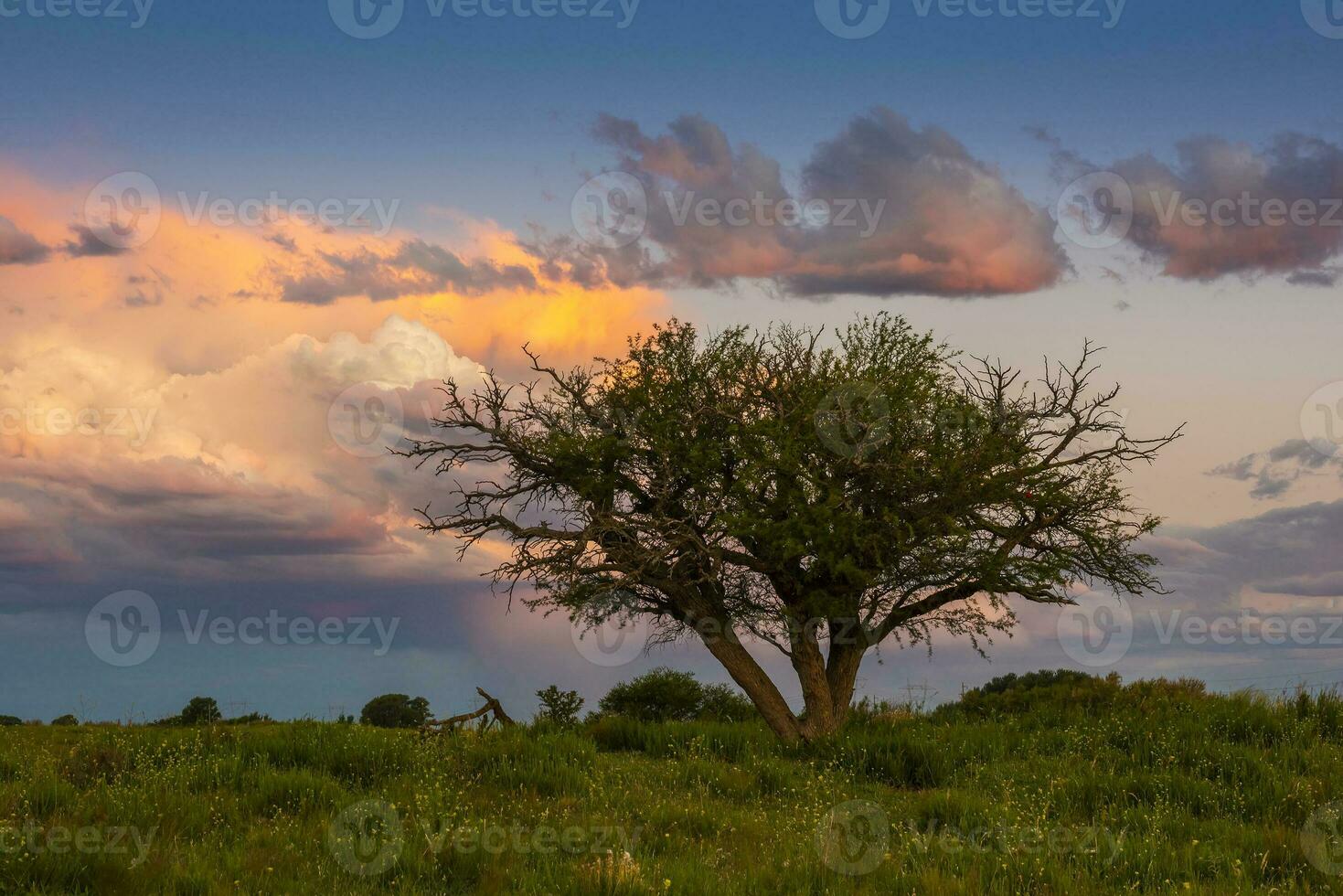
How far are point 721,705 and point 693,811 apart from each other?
26.6m

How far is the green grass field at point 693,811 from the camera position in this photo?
29.7 feet

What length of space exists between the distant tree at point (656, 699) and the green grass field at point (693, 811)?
20.0 m

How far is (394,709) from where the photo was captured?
42438mm

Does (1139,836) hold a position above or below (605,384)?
below

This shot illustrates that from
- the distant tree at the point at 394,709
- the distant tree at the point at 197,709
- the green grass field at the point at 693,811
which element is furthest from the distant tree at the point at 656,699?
the green grass field at the point at 693,811

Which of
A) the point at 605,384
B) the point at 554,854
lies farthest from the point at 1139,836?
the point at 605,384

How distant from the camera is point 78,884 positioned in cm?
A: 848

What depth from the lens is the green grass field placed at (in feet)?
29.7

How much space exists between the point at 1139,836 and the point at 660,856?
5.05 metres

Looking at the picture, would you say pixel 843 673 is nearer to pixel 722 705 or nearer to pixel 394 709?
pixel 722 705

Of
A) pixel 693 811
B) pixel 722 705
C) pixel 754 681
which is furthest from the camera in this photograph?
pixel 722 705

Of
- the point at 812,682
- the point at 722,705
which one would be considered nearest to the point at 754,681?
the point at 812,682

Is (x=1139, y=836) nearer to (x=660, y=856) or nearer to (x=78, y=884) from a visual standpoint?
(x=660, y=856)

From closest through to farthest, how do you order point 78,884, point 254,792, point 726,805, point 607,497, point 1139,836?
point 78,884 → point 1139,836 → point 254,792 → point 726,805 → point 607,497
